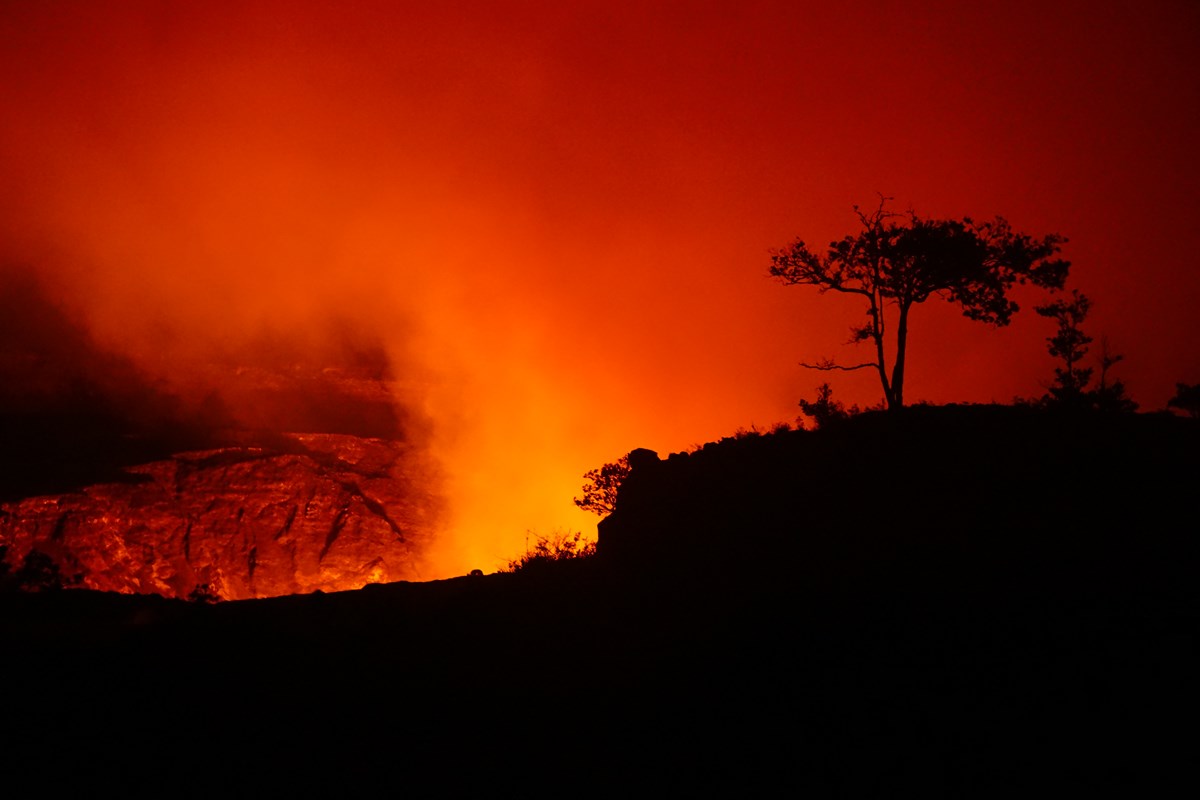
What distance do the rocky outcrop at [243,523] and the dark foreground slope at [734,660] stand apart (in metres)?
66.2

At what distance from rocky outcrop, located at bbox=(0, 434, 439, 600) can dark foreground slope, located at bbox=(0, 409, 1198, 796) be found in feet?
217

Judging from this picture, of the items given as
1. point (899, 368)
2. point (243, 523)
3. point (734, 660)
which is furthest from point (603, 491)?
point (243, 523)

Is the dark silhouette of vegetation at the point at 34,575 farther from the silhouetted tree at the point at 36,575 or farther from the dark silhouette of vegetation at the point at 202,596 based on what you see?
the dark silhouette of vegetation at the point at 202,596

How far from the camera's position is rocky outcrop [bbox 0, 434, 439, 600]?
7881 centimetres

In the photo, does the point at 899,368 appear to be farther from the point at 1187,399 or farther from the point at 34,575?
the point at 34,575

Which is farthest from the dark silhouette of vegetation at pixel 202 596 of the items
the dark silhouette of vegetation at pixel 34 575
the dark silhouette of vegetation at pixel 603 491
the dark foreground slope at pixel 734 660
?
the dark silhouette of vegetation at pixel 603 491

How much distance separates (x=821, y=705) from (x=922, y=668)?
1.80 meters

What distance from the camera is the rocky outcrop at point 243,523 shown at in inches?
3103

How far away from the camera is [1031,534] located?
51.4 ft

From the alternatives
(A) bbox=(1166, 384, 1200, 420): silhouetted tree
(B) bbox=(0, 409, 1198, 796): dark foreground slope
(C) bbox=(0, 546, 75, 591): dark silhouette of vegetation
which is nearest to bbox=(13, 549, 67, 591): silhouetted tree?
(C) bbox=(0, 546, 75, 591): dark silhouette of vegetation

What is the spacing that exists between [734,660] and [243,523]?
91.9m

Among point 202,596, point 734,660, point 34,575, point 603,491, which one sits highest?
point 603,491

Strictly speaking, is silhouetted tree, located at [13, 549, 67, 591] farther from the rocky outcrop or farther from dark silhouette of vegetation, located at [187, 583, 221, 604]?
the rocky outcrop

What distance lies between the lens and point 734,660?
1315cm
